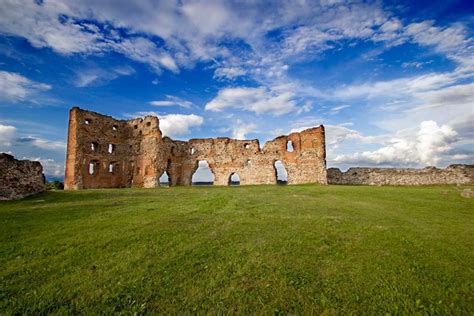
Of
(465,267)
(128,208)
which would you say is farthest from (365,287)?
(128,208)

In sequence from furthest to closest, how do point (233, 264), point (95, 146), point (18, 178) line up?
point (95, 146) < point (18, 178) < point (233, 264)

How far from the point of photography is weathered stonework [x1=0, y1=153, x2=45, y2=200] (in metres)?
18.3

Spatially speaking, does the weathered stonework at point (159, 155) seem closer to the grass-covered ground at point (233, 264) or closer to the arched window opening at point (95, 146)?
the arched window opening at point (95, 146)

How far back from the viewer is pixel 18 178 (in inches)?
760

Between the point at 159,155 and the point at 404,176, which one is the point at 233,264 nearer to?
the point at 159,155

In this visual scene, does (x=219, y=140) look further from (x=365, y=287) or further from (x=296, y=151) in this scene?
(x=365, y=287)

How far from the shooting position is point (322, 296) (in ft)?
17.9

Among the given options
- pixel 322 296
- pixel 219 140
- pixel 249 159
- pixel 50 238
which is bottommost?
pixel 322 296

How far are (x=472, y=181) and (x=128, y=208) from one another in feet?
140

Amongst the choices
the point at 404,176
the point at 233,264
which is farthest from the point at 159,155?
the point at 404,176

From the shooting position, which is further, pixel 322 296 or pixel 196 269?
pixel 196 269

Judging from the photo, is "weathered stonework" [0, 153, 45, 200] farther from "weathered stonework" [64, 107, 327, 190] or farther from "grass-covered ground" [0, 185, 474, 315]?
"weathered stonework" [64, 107, 327, 190]

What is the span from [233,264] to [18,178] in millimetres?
20123

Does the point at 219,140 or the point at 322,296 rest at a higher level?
the point at 219,140
